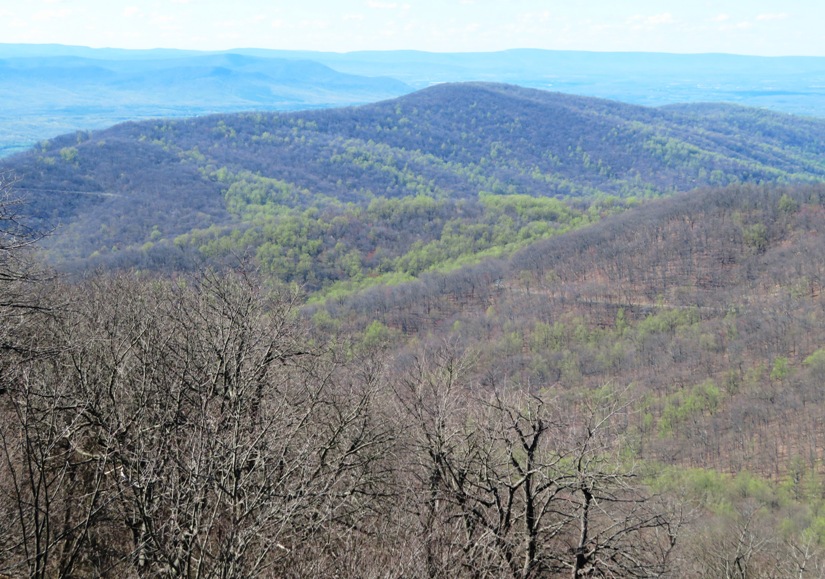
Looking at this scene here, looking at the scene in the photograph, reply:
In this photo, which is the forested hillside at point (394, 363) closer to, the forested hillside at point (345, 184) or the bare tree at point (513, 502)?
the bare tree at point (513, 502)

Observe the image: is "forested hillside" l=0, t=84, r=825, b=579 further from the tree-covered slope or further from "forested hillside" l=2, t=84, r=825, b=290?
"forested hillside" l=2, t=84, r=825, b=290

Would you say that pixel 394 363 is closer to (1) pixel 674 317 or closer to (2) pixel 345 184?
(1) pixel 674 317

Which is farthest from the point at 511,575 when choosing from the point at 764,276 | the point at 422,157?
the point at 422,157

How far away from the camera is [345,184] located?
14900 centimetres

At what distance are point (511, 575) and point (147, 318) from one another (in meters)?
9.00

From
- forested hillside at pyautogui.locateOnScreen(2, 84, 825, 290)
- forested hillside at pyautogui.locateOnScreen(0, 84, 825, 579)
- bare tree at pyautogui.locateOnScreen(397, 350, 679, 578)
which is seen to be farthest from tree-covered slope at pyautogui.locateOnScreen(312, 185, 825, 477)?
bare tree at pyautogui.locateOnScreen(397, 350, 679, 578)

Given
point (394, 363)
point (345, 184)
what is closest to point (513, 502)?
point (394, 363)

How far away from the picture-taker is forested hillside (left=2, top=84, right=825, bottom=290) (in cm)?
8362

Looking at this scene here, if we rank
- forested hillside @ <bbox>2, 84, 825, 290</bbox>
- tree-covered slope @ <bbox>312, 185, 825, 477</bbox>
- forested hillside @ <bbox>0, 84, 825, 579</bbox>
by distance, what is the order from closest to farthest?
forested hillside @ <bbox>0, 84, 825, 579</bbox> → tree-covered slope @ <bbox>312, 185, 825, 477</bbox> → forested hillside @ <bbox>2, 84, 825, 290</bbox>

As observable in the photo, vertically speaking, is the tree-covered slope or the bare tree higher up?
the bare tree

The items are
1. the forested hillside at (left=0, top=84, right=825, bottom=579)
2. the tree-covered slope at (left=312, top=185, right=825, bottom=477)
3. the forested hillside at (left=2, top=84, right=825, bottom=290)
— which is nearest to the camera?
the forested hillside at (left=0, top=84, right=825, bottom=579)

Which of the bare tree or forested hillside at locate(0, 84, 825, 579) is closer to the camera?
forested hillside at locate(0, 84, 825, 579)

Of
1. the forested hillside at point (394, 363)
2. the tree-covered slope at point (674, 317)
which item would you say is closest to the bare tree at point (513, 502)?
the forested hillside at point (394, 363)

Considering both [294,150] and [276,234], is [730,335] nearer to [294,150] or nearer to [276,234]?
[276,234]
